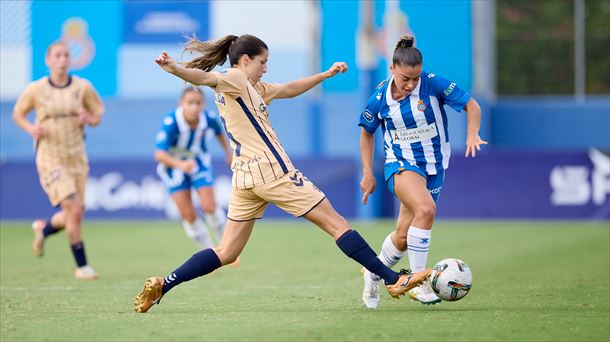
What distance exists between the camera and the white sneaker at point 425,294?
28.6 feet

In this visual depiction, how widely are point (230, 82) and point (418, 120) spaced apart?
1.63 m

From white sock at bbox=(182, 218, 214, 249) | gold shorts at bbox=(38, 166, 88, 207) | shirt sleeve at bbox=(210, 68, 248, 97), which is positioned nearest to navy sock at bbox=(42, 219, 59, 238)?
gold shorts at bbox=(38, 166, 88, 207)

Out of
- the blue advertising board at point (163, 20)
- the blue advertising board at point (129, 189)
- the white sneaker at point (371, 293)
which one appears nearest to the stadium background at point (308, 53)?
the blue advertising board at point (163, 20)

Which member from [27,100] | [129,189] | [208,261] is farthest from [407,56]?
[129,189]

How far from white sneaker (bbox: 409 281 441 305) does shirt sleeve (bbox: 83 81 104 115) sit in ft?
16.3

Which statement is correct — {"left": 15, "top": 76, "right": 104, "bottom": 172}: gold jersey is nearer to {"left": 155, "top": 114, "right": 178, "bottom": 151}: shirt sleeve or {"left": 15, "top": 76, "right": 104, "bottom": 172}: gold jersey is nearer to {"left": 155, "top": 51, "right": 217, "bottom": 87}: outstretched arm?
{"left": 155, "top": 114, "right": 178, "bottom": 151}: shirt sleeve

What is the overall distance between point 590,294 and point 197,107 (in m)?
5.47

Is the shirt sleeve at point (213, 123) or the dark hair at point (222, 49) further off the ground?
the dark hair at point (222, 49)

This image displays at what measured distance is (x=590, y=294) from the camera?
31.6 ft

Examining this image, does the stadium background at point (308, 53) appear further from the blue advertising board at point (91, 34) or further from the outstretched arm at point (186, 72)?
the outstretched arm at point (186, 72)

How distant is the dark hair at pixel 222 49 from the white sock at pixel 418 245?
178 centimetres

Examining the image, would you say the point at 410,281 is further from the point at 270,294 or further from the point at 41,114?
the point at 41,114


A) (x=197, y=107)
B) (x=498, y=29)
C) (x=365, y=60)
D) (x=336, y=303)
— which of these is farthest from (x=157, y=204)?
(x=336, y=303)

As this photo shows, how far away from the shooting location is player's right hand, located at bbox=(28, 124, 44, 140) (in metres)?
11.9
